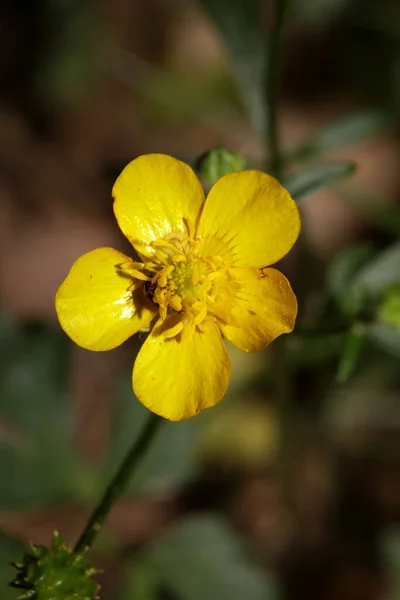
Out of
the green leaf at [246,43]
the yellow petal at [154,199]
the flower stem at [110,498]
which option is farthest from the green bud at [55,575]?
the green leaf at [246,43]

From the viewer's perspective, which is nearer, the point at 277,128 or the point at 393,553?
the point at 277,128

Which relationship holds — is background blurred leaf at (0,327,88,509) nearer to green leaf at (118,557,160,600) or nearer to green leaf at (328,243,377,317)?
green leaf at (118,557,160,600)

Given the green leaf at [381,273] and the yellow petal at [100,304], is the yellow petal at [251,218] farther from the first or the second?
the green leaf at [381,273]

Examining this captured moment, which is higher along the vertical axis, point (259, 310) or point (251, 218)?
point (251, 218)

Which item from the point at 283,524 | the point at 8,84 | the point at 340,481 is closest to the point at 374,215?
the point at 340,481

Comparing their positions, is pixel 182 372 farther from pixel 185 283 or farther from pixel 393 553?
pixel 393 553

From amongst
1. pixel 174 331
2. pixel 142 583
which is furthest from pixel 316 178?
pixel 142 583

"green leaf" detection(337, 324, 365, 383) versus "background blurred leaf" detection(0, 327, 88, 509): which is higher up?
"green leaf" detection(337, 324, 365, 383)

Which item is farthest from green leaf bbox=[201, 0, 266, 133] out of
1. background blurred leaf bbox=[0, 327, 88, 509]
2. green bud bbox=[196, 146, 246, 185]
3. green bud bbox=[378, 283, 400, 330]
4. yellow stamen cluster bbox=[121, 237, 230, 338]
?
background blurred leaf bbox=[0, 327, 88, 509]
